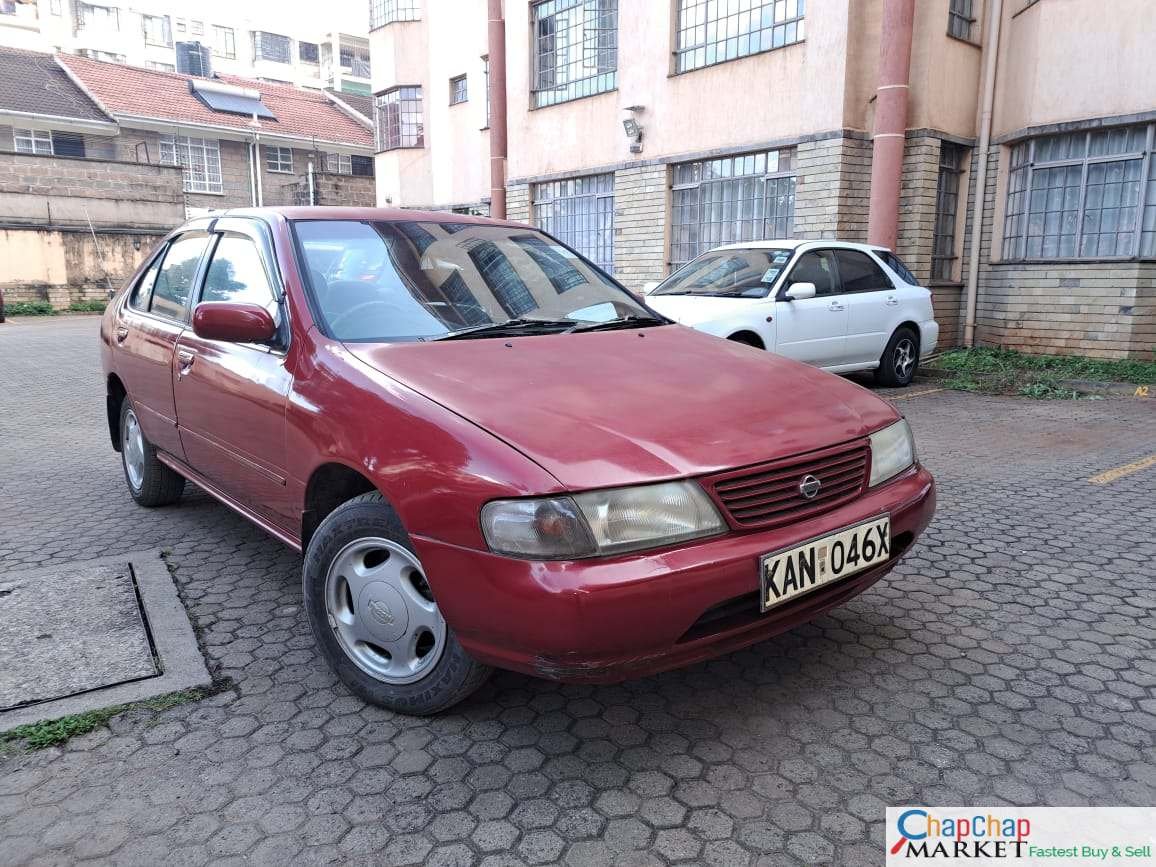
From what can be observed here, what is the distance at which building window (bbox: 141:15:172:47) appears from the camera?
46531 mm

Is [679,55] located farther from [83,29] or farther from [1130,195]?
[83,29]

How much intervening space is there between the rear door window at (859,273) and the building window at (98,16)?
49135mm

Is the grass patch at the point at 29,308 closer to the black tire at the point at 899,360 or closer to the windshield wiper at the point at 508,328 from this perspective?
the black tire at the point at 899,360

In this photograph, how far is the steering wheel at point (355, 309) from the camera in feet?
10.1

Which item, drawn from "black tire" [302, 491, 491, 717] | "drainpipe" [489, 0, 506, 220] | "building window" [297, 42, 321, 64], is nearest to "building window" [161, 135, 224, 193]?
"drainpipe" [489, 0, 506, 220]

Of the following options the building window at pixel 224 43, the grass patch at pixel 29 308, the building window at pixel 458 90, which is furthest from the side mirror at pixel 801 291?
the building window at pixel 224 43

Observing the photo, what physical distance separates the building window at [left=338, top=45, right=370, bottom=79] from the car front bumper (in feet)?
188

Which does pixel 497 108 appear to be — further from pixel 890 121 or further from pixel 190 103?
pixel 190 103

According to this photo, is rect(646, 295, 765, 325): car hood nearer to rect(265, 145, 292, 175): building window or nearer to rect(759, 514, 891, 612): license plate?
rect(759, 514, 891, 612): license plate

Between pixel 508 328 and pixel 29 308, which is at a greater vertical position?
pixel 508 328

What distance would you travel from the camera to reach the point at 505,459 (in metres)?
2.25

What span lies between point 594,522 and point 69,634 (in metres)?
2.29

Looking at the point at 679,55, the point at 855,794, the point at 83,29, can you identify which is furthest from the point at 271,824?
the point at 83,29

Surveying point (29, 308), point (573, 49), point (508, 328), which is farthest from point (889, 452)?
point (29, 308)
